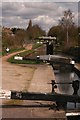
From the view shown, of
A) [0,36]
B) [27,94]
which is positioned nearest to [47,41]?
[27,94]

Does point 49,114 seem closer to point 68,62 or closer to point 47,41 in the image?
point 68,62

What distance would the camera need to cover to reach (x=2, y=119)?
8.93 metres

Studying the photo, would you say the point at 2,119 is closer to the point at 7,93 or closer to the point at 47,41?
the point at 7,93

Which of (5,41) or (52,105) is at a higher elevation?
(5,41)

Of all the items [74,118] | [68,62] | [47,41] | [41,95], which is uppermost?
[47,41]

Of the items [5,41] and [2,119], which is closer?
[2,119]

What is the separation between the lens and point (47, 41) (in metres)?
7.21

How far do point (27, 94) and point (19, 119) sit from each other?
0.77 m

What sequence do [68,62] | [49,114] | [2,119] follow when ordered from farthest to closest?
1. [49,114]
2. [2,119]
3. [68,62]

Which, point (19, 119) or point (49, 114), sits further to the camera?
point (49, 114)

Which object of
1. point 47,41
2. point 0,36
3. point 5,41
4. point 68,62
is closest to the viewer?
point 47,41

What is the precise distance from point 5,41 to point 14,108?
3958 centimetres

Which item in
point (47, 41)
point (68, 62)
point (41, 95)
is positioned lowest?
point (41, 95)

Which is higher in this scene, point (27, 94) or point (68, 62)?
point (68, 62)
